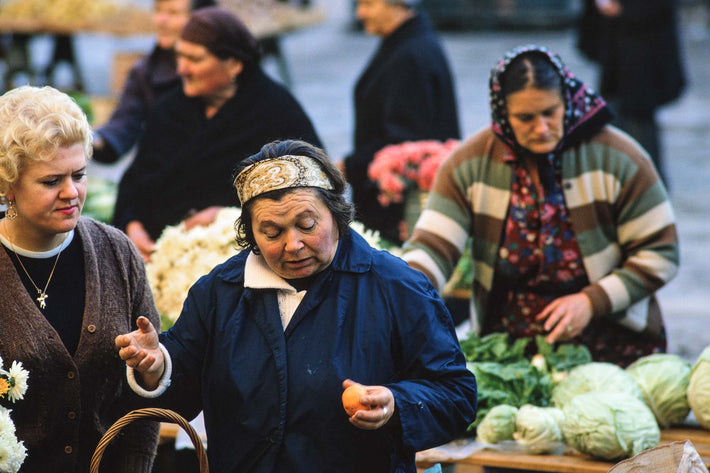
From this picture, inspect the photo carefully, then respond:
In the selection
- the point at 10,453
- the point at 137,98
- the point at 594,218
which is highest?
the point at 137,98

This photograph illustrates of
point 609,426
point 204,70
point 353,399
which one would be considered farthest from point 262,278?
point 204,70

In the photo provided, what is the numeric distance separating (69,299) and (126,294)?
0.18 m

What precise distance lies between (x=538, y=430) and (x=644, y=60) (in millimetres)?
5484

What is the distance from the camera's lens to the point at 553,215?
387 centimetres

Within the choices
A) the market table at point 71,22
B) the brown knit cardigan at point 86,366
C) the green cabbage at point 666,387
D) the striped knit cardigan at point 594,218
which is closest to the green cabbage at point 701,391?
the green cabbage at point 666,387

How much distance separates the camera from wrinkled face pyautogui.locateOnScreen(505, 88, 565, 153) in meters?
3.64

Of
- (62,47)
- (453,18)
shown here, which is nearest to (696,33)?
(453,18)

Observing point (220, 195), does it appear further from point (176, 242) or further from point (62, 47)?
point (62, 47)

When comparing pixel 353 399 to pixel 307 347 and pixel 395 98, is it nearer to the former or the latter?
pixel 307 347

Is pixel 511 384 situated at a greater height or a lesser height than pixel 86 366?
lesser

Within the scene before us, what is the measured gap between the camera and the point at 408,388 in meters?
2.55

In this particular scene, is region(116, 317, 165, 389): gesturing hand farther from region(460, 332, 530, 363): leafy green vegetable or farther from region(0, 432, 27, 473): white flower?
region(460, 332, 530, 363): leafy green vegetable

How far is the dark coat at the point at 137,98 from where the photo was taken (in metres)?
5.57

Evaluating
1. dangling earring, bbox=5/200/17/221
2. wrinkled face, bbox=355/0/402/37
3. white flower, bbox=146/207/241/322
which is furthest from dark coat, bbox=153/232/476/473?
wrinkled face, bbox=355/0/402/37
